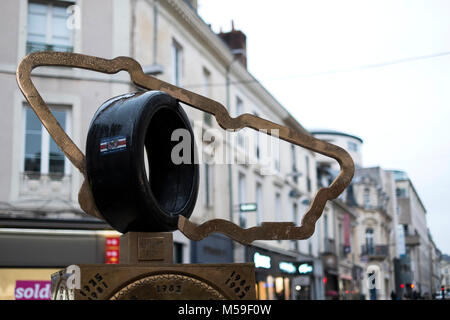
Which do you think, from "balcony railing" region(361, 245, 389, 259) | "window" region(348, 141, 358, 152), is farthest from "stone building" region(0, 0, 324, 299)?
"window" region(348, 141, 358, 152)

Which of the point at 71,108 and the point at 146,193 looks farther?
the point at 71,108

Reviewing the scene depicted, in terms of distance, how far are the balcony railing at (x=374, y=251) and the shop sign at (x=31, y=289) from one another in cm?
4107

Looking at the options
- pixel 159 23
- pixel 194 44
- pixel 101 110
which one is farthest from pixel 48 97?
pixel 101 110

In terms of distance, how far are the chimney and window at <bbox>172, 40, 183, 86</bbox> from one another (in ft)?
21.4

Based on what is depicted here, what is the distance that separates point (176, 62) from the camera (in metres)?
19.9

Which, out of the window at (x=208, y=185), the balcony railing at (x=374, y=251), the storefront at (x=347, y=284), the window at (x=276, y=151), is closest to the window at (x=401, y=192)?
the balcony railing at (x=374, y=251)

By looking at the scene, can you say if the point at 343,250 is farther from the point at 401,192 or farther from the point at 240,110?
the point at 401,192

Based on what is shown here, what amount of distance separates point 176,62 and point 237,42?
7212 mm

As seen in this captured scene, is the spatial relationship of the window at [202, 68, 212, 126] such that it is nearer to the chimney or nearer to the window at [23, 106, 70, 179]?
the chimney

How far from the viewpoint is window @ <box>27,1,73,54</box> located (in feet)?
52.7

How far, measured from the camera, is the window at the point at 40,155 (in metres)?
15.4

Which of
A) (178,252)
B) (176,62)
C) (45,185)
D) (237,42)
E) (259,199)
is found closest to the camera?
(45,185)

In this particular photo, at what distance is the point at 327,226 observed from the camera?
37.5 metres

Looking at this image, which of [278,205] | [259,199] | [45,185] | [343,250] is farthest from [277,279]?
[45,185]
